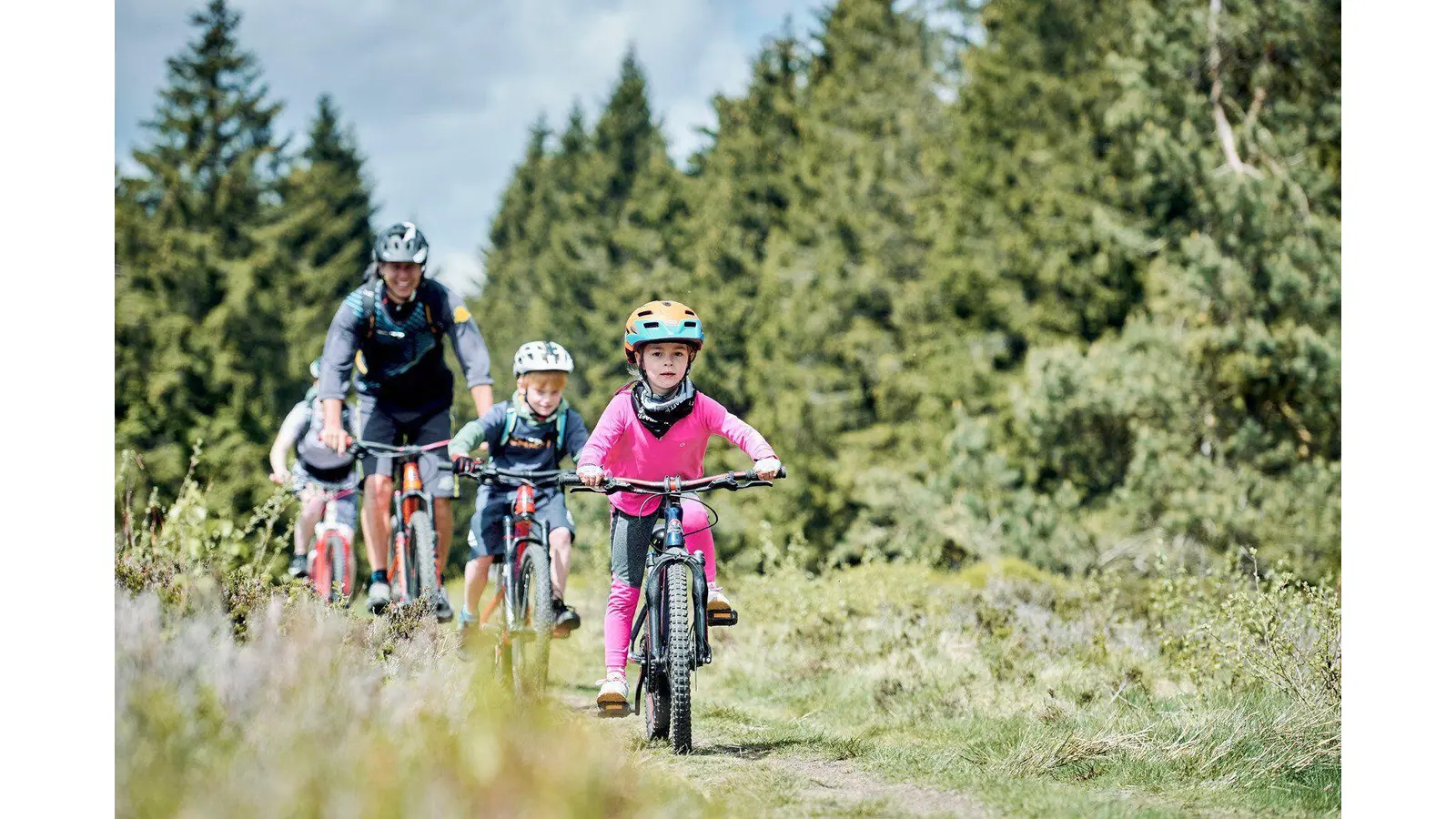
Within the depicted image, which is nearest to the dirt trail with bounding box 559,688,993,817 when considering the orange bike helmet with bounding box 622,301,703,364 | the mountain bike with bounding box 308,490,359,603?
the orange bike helmet with bounding box 622,301,703,364

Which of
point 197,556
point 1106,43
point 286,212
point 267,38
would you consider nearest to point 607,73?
point 286,212

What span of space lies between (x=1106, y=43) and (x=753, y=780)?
21.6m

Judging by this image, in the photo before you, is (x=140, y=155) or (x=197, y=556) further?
(x=140, y=155)

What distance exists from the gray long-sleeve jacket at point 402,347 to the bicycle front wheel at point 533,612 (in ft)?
4.16

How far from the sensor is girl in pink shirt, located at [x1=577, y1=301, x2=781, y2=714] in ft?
18.0

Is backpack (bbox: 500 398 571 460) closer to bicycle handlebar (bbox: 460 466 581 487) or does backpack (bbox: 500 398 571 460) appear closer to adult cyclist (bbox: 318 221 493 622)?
adult cyclist (bbox: 318 221 493 622)

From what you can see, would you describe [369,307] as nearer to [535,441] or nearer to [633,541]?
[535,441]

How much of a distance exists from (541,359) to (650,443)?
1488 millimetres

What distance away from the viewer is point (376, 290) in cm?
712

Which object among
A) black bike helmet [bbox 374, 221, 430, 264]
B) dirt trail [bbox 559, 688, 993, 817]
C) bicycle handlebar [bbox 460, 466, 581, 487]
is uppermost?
black bike helmet [bbox 374, 221, 430, 264]

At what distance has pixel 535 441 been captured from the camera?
23.1ft

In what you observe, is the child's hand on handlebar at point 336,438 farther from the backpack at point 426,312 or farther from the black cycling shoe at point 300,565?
the black cycling shoe at point 300,565

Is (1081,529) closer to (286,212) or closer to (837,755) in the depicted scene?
(837,755)

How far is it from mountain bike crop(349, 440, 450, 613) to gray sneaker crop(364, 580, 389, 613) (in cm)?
5
